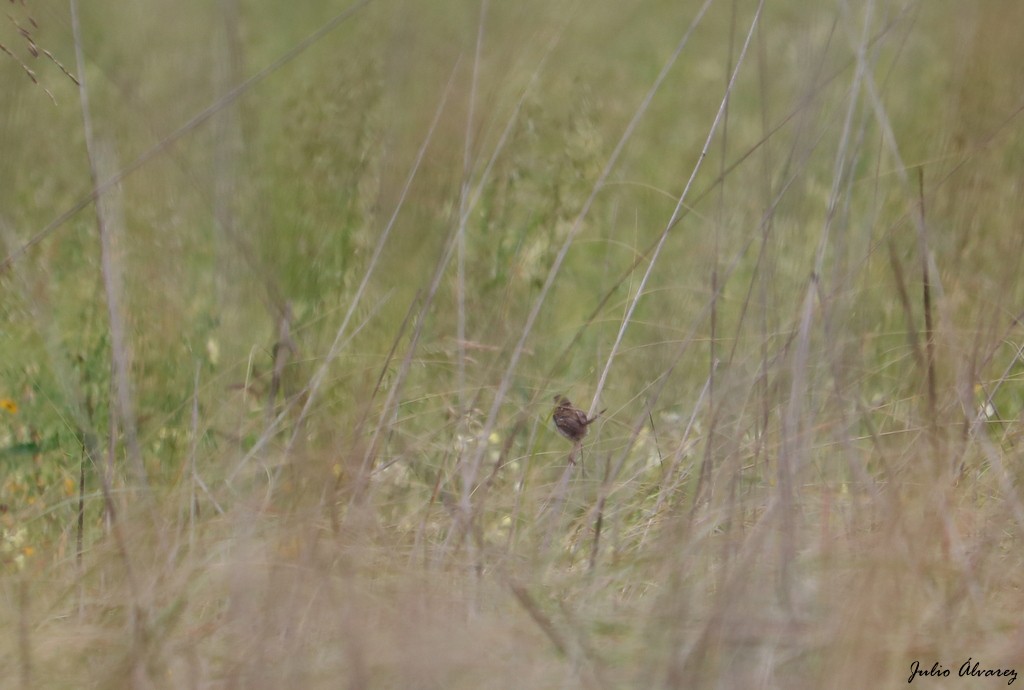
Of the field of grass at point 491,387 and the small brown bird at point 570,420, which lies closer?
the field of grass at point 491,387

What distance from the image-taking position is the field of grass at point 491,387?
109 centimetres

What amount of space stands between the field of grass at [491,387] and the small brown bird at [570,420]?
0.13 feet

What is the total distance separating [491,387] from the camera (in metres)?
1.46

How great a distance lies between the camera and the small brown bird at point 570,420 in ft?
5.29

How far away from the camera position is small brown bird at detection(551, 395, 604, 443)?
1.61 m

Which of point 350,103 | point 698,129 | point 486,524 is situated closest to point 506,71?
point 350,103

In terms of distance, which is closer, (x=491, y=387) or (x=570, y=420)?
(x=491, y=387)

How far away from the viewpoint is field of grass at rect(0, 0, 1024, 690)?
109cm

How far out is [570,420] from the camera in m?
1.63

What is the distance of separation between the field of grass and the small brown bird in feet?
0.13

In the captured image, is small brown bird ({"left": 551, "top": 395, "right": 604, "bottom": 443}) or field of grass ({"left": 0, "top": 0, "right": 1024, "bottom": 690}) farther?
small brown bird ({"left": 551, "top": 395, "right": 604, "bottom": 443})

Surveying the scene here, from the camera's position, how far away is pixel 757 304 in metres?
1.59

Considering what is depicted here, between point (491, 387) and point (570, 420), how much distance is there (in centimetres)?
20

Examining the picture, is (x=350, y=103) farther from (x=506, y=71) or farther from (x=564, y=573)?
(x=564, y=573)
